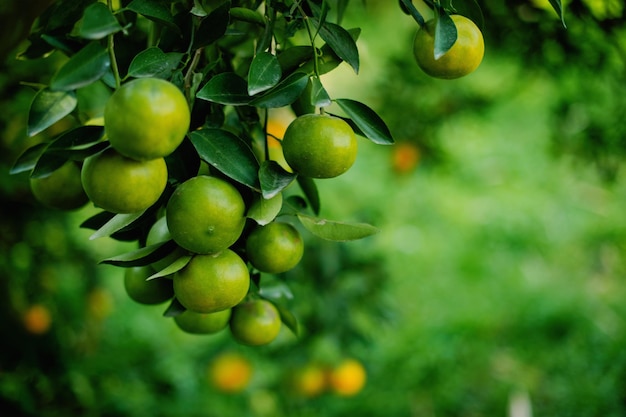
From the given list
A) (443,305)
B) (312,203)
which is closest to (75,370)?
(312,203)

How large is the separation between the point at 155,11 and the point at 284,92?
0.40 feet

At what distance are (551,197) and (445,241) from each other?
1.88 feet

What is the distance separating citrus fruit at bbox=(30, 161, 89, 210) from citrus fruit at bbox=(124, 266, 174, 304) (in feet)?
0.30

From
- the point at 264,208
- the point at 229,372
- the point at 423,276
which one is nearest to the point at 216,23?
the point at 264,208

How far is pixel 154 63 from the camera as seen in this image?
0.51 m

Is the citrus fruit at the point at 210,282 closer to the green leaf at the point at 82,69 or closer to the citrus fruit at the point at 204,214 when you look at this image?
the citrus fruit at the point at 204,214

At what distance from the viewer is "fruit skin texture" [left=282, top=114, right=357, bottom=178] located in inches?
20.4

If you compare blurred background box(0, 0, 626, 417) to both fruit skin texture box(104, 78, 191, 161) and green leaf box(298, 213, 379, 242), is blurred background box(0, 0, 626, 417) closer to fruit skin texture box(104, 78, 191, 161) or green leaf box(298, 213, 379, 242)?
green leaf box(298, 213, 379, 242)

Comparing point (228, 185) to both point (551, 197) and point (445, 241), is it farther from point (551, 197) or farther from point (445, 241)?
point (551, 197)

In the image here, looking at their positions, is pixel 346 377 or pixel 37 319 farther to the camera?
pixel 346 377

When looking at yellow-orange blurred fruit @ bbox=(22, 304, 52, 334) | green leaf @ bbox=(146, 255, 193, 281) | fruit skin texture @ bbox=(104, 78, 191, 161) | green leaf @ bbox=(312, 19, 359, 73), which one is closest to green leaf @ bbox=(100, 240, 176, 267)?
green leaf @ bbox=(146, 255, 193, 281)

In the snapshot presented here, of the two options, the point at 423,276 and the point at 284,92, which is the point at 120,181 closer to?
the point at 284,92

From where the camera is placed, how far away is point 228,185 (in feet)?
1.73

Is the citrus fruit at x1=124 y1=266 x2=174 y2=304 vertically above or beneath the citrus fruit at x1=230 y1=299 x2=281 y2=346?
above
